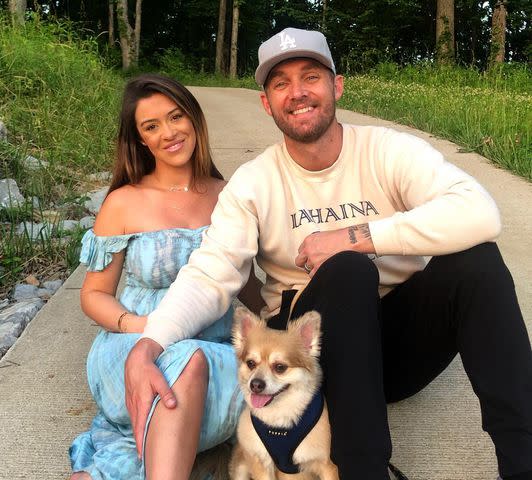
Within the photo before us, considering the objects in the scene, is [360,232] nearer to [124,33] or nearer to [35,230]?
[35,230]

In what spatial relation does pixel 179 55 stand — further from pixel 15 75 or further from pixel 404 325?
pixel 404 325

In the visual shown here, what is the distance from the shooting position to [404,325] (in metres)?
2.33

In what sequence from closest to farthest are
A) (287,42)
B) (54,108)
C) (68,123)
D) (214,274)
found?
1. (214,274)
2. (287,42)
3. (68,123)
4. (54,108)

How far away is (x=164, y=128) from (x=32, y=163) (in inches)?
141

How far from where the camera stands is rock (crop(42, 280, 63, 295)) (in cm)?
441

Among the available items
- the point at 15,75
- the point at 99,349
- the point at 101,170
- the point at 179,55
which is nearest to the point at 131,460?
the point at 99,349

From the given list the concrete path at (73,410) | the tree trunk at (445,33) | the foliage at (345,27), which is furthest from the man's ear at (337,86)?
the tree trunk at (445,33)

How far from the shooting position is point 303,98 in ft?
8.34

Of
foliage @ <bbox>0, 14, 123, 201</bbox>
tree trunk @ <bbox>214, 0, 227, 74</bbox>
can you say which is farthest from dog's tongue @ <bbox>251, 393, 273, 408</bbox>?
tree trunk @ <bbox>214, 0, 227, 74</bbox>

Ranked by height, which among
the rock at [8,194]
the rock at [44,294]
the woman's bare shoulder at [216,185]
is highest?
the woman's bare shoulder at [216,185]

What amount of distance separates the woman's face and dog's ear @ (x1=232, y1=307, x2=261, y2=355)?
1.03 metres

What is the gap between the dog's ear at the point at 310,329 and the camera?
1998 mm

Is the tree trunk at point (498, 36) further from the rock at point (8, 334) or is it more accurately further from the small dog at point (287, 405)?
the small dog at point (287, 405)

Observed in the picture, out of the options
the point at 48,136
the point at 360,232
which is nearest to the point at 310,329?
the point at 360,232
